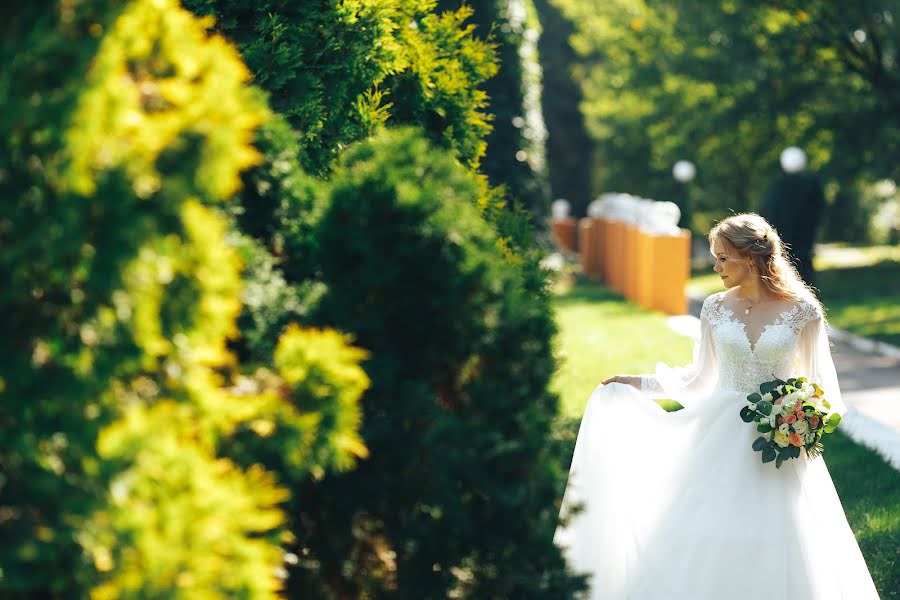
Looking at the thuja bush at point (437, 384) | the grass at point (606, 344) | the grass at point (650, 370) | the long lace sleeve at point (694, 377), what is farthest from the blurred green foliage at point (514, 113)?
the thuja bush at point (437, 384)

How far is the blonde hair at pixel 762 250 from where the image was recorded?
5.03 metres

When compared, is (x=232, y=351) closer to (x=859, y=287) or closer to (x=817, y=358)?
(x=817, y=358)

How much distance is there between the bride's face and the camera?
16.7 feet

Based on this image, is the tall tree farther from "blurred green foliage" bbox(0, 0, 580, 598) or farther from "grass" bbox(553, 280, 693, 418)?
"blurred green foliage" bbox(0, 0, 580, 598)

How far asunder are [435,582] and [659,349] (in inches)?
366

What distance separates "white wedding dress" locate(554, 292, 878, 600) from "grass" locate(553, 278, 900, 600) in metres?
0.44

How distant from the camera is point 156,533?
2.36 metres

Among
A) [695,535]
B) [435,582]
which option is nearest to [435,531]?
[435,582]

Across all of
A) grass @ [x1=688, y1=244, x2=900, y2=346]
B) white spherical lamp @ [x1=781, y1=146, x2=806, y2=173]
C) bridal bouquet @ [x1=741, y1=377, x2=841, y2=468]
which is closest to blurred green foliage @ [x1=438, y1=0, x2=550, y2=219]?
white spherical lamp @ [x1=781, y1=146, x2=806, y2=173]

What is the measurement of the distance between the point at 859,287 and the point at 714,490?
64.2ft

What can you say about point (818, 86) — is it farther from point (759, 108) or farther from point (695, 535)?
point (695, 535)

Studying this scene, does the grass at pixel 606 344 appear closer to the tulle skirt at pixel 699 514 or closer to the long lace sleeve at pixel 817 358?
the tulle skirt at pixel 699 514

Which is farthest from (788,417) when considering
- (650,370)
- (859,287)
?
(859,287)

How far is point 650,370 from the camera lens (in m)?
10.7
